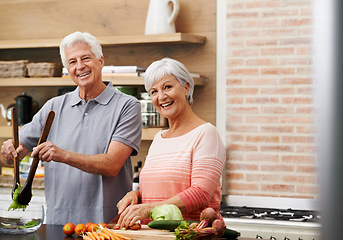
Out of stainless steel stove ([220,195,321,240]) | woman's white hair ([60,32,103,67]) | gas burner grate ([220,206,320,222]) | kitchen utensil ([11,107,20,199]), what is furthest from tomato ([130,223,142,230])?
gas burner grate ([220,206,320,222])

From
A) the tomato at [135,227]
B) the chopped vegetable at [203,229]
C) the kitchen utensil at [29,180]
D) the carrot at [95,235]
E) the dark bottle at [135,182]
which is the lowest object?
the dark bottle at [135,182]

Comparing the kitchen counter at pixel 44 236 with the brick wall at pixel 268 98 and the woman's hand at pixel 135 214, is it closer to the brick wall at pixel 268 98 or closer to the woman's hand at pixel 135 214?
the woman's hand at pixel 135 214

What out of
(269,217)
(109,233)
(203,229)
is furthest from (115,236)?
(269,217)

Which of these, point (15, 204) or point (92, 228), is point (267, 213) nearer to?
point (92, 228)

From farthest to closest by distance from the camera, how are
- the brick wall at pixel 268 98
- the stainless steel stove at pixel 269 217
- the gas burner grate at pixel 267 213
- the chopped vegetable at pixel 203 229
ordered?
the brick wall at pixel 268 98, the gas burner grate at pixel 267 213, the stainless steel stove at pixel 269 217, the chopped vegetable at pixel 203 229

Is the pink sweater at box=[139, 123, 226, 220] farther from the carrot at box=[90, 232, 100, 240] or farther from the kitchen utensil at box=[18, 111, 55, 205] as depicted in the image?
the kitchen utensil at box=[18, 111, 55, 205]

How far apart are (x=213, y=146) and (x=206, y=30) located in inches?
76.9

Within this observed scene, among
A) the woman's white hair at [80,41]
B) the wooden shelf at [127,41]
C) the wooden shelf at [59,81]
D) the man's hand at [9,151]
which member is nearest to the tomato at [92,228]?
the man's hand at [9,151]

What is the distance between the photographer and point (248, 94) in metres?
3.21

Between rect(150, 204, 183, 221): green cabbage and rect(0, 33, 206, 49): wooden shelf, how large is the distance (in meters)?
1.87

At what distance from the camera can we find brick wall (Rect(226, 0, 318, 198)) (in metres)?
3.12

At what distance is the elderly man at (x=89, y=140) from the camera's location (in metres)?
1.84

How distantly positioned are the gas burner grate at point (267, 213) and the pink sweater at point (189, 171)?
1.27 metres

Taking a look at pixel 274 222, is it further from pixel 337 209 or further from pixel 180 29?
pixel 337 209
